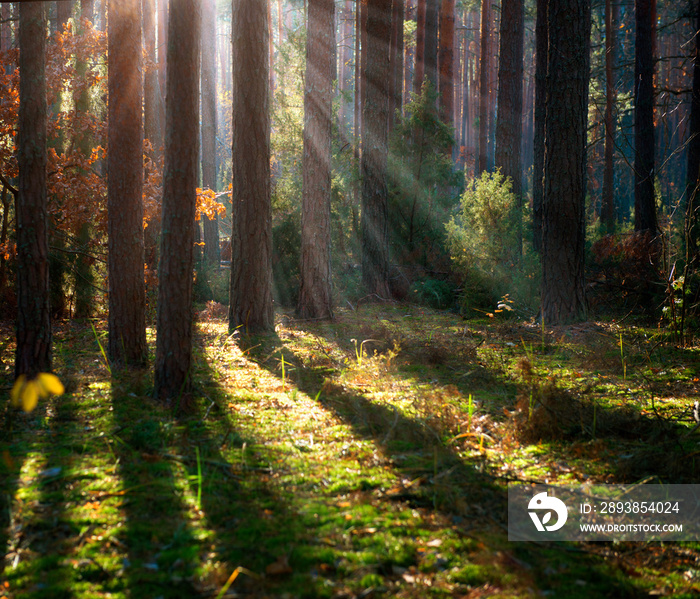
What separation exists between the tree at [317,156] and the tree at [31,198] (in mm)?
4766

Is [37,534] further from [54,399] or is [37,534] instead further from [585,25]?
[585,25]

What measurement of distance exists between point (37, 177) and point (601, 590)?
5.67 metres

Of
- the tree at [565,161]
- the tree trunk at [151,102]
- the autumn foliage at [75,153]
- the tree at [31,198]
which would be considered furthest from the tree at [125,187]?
the tree trunk at [151,102]

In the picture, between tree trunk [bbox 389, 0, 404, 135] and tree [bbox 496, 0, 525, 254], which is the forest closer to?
tree [bbox 496, 0, 525, 254]

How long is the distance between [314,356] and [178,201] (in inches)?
113

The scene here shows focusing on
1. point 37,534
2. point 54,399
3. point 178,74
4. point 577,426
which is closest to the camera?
point 37,534

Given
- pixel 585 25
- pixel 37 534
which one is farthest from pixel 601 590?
pixel 585 25

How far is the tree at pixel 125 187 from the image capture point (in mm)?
6219

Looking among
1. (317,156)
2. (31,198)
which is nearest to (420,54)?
(317,156)

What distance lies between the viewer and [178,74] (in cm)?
468

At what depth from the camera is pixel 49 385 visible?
5219 mm

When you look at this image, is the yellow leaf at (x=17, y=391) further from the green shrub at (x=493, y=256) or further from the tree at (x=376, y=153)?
the tree at (x=376, y=153)

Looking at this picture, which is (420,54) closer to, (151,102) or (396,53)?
(396,53)

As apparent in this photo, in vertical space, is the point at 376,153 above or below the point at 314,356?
above
